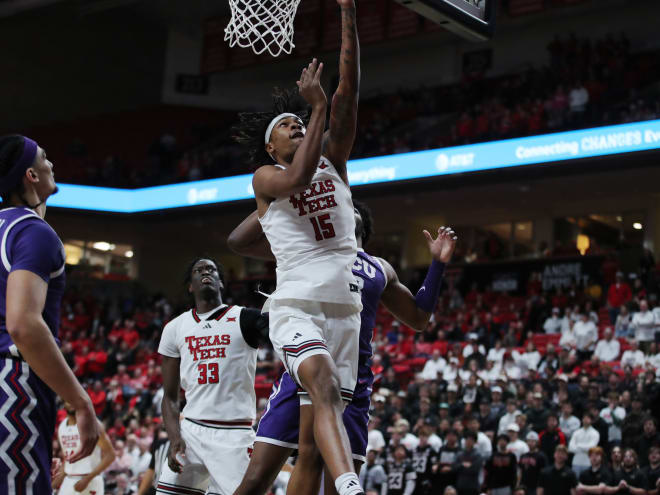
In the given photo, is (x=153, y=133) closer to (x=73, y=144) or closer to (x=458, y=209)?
(x=73, y=144)

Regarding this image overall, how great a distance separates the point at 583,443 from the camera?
37.6ft

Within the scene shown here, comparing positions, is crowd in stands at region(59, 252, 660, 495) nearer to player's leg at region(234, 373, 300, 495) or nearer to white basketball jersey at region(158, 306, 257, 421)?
white basketball jersey at region(158, 306, 257, 421)

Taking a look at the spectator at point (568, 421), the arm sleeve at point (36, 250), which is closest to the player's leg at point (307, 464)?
the arm sleeve at point (36, 250)

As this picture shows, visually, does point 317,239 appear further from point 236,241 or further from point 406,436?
point 406,436

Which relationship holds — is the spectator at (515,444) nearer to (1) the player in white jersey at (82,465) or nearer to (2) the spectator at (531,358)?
(2) the spectator at (531,358)

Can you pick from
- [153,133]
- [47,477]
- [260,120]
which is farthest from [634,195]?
[47,477]

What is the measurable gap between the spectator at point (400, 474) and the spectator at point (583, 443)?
2.01 metres

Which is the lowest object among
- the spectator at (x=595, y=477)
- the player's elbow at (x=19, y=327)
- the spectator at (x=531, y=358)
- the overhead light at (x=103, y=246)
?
the spectator at (x=595, y=477)

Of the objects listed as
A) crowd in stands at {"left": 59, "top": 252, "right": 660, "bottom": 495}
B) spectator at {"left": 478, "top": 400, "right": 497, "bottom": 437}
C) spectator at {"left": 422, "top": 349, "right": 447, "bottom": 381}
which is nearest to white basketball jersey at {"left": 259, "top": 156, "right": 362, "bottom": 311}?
crowd in stands at {"left": 59, "top": 252, "right": 660, "bottom": 495}

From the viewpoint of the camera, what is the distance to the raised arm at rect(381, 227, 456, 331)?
17.0 feet

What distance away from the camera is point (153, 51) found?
1243 inches

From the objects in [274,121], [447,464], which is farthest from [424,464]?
[274,121]

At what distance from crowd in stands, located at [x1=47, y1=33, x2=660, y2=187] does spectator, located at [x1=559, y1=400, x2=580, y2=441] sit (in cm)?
818

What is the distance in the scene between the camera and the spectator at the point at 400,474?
38.9 feet
